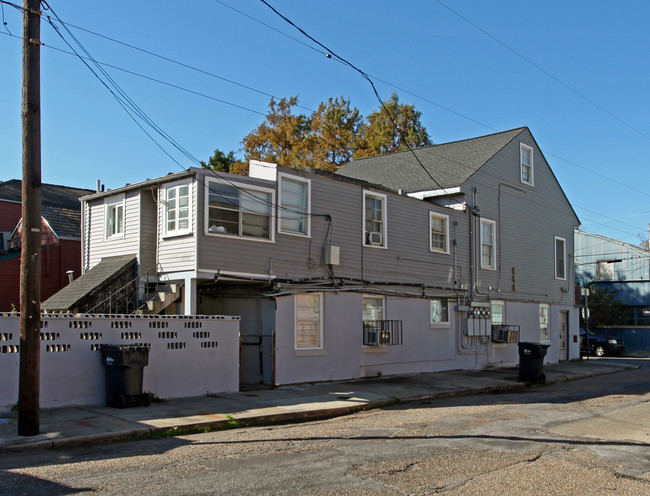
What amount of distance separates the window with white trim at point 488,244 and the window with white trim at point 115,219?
12.3 metres

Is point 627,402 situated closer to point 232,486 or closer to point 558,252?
point 232,486

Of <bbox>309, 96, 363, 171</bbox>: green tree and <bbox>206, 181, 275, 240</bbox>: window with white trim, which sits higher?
<bbox>309, 96, 363, 171</bbox>: green tree

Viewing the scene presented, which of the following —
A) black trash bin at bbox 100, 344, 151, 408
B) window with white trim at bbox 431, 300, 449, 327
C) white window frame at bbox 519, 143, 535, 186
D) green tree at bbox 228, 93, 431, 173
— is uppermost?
green tree at bbox 228, 93, 431, 173

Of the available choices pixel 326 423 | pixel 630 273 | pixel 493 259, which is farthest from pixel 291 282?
pixel 630 273

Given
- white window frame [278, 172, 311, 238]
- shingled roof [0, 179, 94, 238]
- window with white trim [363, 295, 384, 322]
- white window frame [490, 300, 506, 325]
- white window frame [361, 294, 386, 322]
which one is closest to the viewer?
white window frame [278, 172, 311, 238]

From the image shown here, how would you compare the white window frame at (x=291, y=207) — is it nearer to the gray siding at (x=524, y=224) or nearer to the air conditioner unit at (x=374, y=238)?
the air conditioner unit at (x=374, y=238)

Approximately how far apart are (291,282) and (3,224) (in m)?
16.9

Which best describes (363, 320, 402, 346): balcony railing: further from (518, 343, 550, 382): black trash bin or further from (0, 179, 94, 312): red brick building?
(0, 179, 94, 312): red brick building

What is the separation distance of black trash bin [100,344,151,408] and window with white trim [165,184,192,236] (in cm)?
394

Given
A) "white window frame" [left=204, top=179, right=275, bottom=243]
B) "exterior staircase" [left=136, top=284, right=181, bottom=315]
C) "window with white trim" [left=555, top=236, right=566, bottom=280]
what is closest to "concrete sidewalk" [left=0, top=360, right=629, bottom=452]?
"exterior staircase" [left=136, top=284, right=181, bottom=315]

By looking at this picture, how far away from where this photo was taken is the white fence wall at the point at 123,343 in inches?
455

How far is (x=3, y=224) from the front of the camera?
27.5 m

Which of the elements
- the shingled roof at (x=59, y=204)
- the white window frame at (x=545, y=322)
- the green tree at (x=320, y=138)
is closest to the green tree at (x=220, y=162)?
the green tree at (x=320, y=138)

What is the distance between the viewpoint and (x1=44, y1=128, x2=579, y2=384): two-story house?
15727mm
